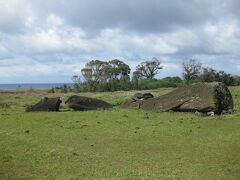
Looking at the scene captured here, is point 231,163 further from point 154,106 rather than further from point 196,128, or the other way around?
point 154,106

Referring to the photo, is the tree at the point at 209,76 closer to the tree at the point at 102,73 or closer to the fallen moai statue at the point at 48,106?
the tree at the point at 102,73

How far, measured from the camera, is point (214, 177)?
11922 mm

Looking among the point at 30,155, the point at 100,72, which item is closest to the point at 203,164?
the point at 30,155

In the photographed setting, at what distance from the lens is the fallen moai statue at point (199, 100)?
2964 centimetres

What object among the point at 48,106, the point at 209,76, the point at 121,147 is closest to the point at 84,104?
the point at 48,106

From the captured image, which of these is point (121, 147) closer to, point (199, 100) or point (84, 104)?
point (199, 100)

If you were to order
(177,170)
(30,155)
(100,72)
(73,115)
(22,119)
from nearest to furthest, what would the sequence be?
(177,170) → (30,155) → (22,119) → (73,115) → (100,72)

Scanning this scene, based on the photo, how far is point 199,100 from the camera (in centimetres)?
3031

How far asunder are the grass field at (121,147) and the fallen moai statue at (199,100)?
8.26 ft

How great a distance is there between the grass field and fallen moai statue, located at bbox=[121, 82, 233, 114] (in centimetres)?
252

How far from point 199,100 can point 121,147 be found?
14580 mm

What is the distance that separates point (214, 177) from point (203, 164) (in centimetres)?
174

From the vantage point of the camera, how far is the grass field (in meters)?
12.6

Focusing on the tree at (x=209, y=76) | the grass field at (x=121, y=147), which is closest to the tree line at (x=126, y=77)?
the tree at (x=209, y=76)
